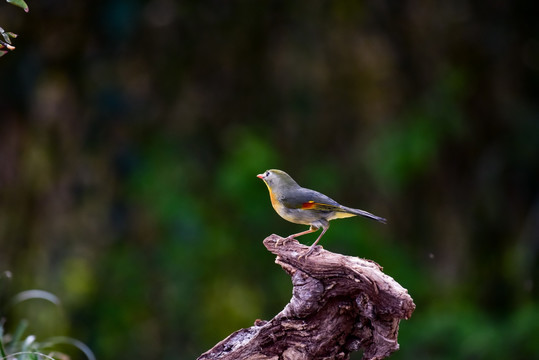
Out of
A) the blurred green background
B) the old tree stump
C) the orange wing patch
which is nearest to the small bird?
the orange wing patch

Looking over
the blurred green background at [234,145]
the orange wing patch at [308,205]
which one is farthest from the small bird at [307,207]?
the blurred green background at [234,145]

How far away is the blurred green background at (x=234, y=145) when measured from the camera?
880 cm

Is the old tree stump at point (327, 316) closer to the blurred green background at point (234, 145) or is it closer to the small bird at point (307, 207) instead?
the small bird at point (307, 207)

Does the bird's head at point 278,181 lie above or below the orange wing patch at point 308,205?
above

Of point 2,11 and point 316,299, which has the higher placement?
point 2,11

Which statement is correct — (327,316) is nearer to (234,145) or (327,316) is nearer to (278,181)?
(278,181)

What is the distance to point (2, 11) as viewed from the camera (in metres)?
8.25

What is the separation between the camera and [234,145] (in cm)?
874

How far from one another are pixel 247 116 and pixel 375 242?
201cm

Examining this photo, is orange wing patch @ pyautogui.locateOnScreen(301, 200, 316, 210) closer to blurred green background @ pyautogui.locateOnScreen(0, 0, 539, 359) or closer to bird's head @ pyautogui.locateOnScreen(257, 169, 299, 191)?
bird's head @ pyautogui.locateOnScreen(257, 169, 299, 191)

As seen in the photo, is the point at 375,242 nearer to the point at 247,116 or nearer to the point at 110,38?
the point at 247,116

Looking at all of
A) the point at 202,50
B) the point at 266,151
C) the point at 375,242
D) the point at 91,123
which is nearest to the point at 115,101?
the point at 91,123

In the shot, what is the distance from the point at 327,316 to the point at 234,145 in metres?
5.54

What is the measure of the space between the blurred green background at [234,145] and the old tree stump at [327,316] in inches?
207
